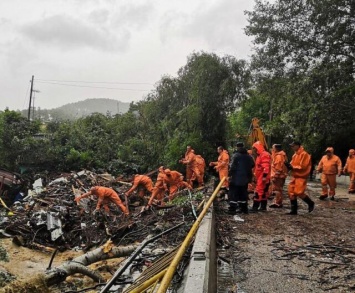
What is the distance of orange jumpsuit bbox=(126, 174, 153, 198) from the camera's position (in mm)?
12941

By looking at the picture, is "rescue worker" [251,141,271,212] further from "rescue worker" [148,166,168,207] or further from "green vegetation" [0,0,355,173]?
"green vegetation" [0,0,355,173]

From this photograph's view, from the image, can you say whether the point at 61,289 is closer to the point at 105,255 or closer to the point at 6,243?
the point at 105,255

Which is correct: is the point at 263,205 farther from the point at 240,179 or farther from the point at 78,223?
the point at 78,223

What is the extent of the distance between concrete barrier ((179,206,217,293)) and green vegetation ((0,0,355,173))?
11.1 metres

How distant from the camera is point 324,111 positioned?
15.8m

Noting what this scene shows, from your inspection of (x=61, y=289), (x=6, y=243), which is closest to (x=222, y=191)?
(x=61, y=289)

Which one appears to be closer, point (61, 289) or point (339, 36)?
point (61, 289)

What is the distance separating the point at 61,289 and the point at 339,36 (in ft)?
43.8

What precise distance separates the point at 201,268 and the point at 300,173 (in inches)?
199

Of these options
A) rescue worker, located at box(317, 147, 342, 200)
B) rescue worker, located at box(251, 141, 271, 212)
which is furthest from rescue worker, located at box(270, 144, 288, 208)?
rescue worker, located at box(317, 147, 342, 200)

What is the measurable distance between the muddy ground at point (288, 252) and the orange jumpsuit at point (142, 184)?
490 centimetres

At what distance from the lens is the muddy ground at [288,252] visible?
14.3ft

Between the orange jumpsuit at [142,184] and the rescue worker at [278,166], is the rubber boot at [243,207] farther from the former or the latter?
the orange jumpsuit at [142,184]

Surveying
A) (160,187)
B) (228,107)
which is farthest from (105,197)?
(228,107)
